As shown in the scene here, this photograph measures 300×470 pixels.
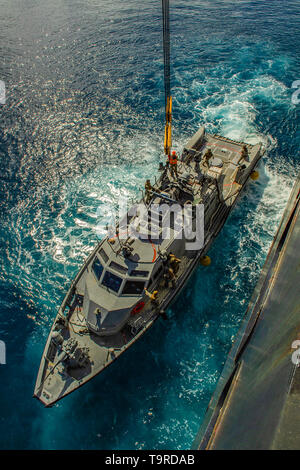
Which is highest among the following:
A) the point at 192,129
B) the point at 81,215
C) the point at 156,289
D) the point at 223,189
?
the point at 192,129

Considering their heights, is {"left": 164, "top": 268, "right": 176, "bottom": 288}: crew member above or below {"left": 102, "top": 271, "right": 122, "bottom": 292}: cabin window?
below

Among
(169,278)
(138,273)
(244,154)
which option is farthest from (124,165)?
(138,273)

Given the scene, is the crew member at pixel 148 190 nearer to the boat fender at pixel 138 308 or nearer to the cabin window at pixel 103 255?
the cabin window at pixel 103 255

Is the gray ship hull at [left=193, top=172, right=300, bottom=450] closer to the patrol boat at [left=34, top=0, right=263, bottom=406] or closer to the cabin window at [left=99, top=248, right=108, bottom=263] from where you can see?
the patrol boat at [left=34, top=0, right=263, bottom=406]

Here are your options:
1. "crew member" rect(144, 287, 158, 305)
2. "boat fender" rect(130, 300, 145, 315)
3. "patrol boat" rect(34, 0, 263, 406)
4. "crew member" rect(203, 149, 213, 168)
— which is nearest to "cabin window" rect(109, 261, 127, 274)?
"patrol boat" rect(34, 0, 263, 406)

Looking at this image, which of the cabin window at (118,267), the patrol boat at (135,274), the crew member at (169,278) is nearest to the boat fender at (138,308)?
the patrol boat at (135,274)

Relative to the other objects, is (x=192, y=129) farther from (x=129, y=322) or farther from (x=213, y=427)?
(x=213, y=427)


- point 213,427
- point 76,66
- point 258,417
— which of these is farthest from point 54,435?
point 76,66
